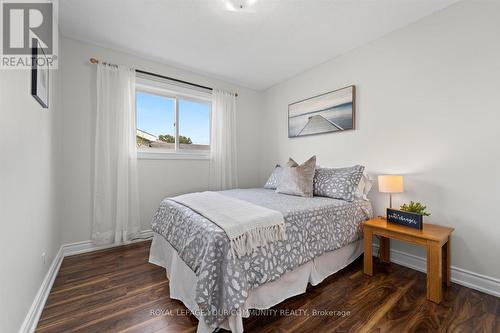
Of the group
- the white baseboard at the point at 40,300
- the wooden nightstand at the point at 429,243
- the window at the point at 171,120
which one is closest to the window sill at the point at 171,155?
the window at the point at 171,120

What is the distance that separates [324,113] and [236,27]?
1.63 meters

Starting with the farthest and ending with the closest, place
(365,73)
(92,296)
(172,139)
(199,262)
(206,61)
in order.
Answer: (172,139) → (206,61) → (365,73) → (92,296) → (199,262)

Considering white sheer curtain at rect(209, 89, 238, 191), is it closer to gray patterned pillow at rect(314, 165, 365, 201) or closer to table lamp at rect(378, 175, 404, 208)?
gray patterned pillow at rect(314, 165, 365, 201)

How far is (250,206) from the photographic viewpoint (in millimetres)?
1799

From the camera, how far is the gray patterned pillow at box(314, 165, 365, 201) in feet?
7.50

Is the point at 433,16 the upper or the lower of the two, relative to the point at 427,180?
upper

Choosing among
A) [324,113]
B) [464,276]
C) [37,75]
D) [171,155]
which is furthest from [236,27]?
[464,276]

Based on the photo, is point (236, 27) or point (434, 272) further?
point (236, 27)

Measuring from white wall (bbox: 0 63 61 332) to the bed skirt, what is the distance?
865mm

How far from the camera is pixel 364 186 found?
2449mm

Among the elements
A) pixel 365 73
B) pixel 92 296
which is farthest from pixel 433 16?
pixel 92 296

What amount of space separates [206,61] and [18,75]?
2.14 m

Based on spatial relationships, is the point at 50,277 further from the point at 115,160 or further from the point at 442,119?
the point at 442,119

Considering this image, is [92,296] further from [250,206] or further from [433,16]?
[433,16]
